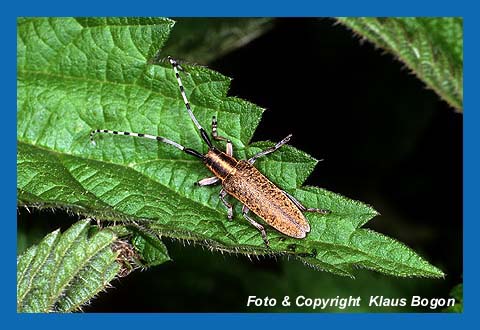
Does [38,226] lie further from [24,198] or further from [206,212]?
[206,212]

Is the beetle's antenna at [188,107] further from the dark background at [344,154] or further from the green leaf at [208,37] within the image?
the green leaf at [208,37]

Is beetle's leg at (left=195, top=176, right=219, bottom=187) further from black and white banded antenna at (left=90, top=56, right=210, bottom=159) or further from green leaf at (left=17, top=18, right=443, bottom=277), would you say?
black and white banded antenna at (left=90, top=56, right=210, bottom=159)

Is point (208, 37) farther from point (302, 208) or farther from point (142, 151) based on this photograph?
point (302, 208)

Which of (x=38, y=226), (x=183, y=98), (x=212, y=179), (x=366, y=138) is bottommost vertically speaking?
(x=38, y=226)

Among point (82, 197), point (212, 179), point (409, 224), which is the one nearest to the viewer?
point (82, 197)

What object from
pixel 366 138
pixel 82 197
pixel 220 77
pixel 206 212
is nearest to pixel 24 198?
pixel 82 197

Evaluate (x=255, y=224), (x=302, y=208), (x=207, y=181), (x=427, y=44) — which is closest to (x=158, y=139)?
(x=207, y=181)

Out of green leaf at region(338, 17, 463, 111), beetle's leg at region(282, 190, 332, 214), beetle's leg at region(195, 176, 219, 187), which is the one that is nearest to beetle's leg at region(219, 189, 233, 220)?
beetle's leg at region(195, 176, 219, 187)

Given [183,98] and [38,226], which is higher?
[183,98]
